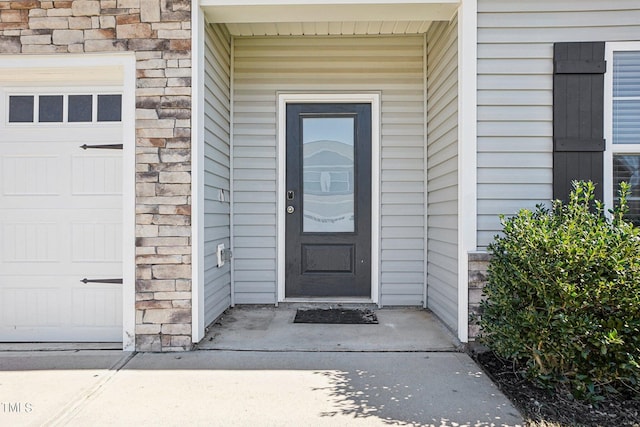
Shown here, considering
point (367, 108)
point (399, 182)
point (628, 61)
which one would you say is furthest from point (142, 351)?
point (628, 61)

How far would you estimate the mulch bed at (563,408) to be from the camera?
1.99m

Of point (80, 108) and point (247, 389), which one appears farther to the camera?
point (80, 108)

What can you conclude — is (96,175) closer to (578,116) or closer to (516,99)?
(516,99)

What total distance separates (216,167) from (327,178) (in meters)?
1.06

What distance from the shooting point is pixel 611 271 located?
2.08 m

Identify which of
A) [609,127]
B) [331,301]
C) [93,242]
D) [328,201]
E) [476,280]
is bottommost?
[331,301]

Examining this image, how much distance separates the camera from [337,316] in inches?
142

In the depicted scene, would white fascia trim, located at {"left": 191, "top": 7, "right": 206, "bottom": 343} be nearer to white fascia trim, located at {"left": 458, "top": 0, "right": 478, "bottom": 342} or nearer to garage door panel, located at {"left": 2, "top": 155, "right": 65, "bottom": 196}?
garage door panel, located at {"left": 2, "top": 155, "right": 65, "bottom": 196}

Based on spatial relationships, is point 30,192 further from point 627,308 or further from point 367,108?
point 627,308

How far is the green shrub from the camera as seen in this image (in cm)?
206

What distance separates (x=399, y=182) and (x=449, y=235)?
861 millimetres

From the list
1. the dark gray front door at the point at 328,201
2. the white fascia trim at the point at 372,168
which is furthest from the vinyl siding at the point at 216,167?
the dark gray front door at the point at 328,201

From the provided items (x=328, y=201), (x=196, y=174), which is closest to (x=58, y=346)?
(x=196, y=174)

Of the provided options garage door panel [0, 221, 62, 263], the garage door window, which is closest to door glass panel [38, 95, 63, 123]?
the garage door window
